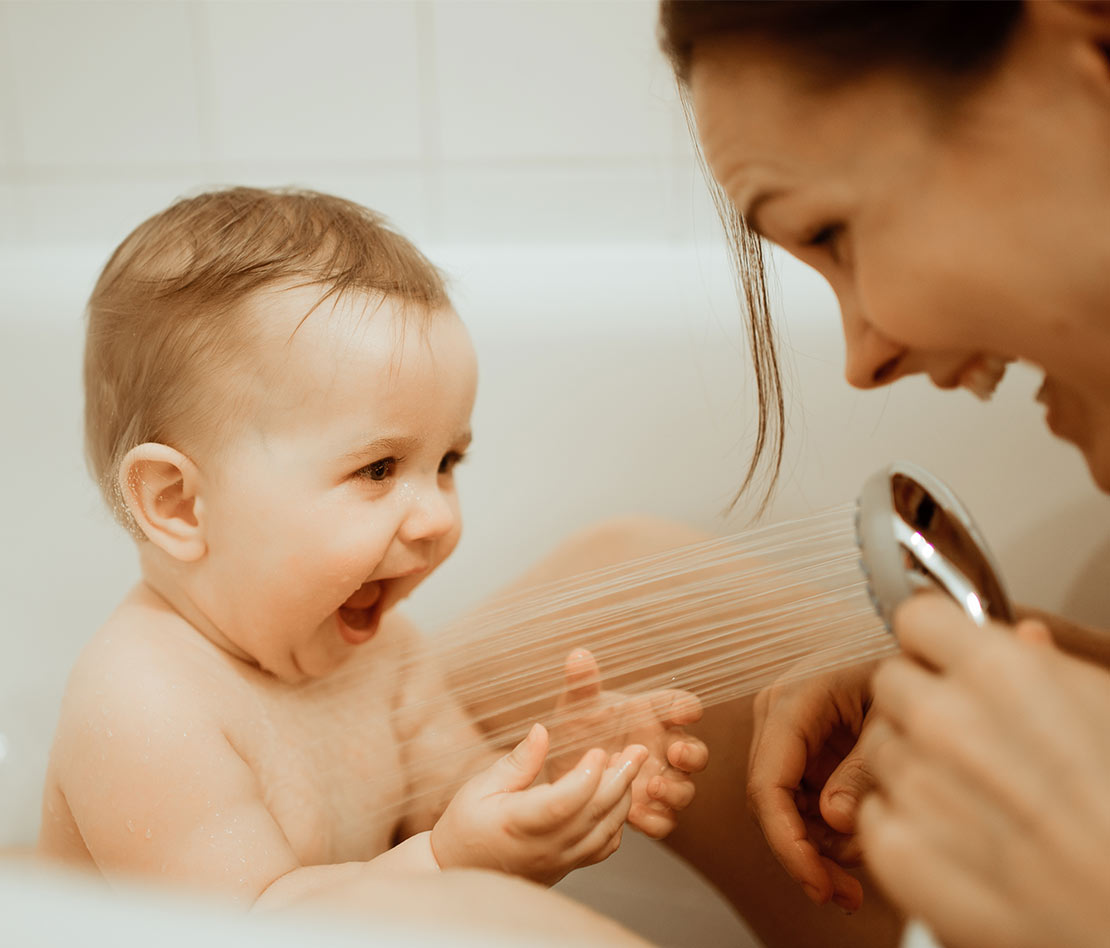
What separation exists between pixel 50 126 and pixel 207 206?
0.83 m

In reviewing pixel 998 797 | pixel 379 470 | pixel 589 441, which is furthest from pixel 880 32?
pixel 589 441

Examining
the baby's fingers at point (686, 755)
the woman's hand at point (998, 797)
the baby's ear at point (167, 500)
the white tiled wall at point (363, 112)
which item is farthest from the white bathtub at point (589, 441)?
the woman's hand at point (998, 797)

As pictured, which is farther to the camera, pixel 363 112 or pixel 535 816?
pixel 363 112

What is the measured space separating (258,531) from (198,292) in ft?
0.55

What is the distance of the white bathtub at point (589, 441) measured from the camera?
1.04m

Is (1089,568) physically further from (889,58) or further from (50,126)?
(50,126)

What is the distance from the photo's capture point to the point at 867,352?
0.57 metres

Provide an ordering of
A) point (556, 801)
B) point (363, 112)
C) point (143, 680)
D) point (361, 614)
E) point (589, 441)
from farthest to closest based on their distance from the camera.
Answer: point (363, 112), point (589, 441), point (361, 614), point (143, 680), point (556, 801)

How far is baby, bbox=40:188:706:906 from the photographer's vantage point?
68cm

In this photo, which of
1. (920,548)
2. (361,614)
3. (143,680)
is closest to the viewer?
(920,548)

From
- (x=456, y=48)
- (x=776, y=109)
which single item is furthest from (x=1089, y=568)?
(x=456, y=48)

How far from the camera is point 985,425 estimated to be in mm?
1075

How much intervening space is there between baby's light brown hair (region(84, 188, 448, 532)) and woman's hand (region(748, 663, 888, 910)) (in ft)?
1.23

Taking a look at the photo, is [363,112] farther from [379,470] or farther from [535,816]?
[535,816]
